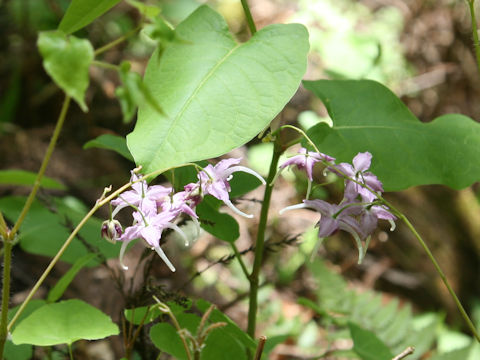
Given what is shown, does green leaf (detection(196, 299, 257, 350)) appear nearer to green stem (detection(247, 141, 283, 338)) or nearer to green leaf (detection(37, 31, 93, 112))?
green stem (detection(247, 141, 283, 338))

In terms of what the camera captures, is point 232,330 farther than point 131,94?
Yes

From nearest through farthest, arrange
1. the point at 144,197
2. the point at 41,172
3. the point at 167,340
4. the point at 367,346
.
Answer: the point at 41,172
the point at 144,197
the point at 167,340
the point at 367,346

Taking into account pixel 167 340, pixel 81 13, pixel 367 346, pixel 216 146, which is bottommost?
pixel 367 346

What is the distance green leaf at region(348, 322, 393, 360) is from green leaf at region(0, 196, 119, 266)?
0.60m

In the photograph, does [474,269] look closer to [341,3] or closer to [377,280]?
[377,280]

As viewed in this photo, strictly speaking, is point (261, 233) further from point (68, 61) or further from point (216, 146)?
point (68, 61)

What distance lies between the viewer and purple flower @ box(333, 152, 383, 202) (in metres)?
0.92

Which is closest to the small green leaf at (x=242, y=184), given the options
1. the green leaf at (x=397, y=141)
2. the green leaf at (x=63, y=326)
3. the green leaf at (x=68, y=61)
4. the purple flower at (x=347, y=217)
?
the green leaf at (x=397, y=141)

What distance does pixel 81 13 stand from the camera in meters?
0.92

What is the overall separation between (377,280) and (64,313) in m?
2.13

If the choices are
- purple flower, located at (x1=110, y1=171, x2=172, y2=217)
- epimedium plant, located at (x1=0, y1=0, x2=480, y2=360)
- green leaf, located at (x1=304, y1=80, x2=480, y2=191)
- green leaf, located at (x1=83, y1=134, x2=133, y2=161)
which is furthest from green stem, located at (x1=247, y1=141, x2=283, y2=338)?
green leaf, located at (x1=83, y1=134, x2=133, y2=161)

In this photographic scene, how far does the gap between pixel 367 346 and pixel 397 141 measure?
47cm

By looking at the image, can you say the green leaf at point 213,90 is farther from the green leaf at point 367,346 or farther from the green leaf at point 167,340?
the green leaf at point 367,346

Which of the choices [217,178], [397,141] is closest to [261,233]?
[217,178]
